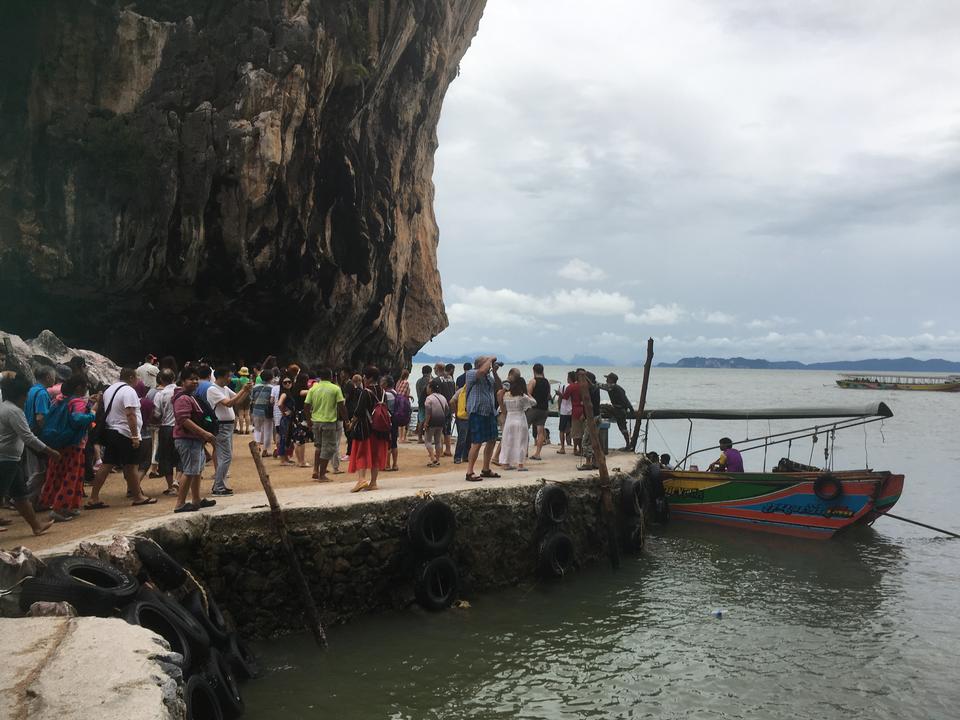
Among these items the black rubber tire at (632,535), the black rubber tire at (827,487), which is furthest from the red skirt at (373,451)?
the black rubber tire at (827,487)

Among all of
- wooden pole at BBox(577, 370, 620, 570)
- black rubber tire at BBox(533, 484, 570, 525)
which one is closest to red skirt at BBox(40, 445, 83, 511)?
black rubber tire at BBox(533, 484, 570, 525)

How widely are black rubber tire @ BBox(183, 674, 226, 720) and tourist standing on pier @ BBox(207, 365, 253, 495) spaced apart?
3.70 m

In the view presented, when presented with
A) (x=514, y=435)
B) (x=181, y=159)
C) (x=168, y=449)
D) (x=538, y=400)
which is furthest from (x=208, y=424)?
(x=181, y=159)

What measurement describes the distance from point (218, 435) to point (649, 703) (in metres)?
5.96

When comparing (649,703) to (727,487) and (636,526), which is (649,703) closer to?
(636,526)

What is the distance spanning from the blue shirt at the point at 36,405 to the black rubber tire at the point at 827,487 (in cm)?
1333

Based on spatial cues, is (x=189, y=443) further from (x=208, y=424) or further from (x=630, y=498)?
(x=630, y=498)

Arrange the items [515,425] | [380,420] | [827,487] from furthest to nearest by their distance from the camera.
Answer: [827,487] < [515,425] < [380,420]

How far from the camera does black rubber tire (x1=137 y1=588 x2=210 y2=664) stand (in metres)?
5.98

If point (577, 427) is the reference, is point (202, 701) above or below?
below

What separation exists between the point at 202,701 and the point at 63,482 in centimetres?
398

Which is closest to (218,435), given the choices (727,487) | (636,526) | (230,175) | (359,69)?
(636,526)

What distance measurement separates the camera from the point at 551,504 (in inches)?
419

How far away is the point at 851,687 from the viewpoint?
742cm
